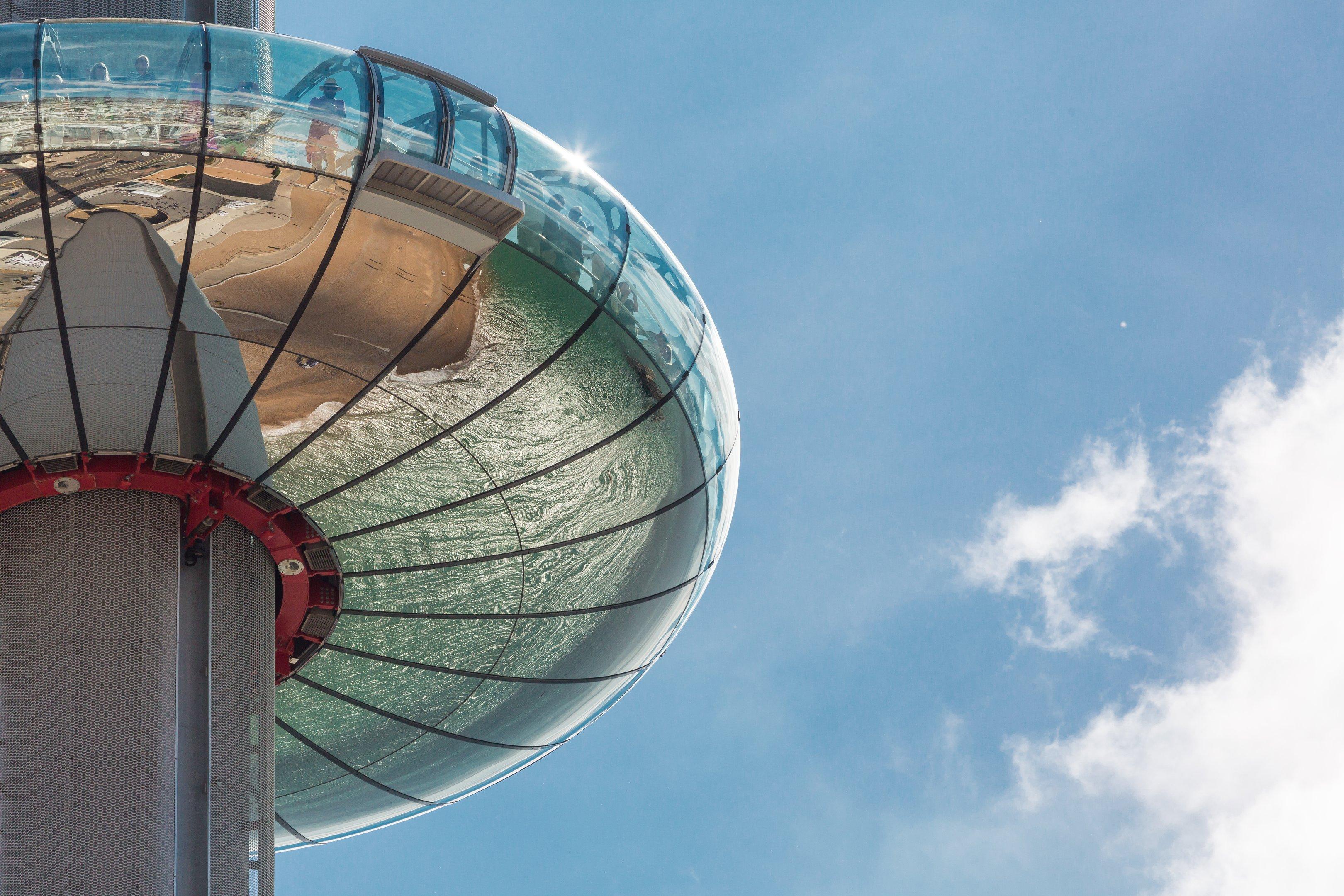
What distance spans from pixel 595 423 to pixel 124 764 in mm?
Answer: 5079

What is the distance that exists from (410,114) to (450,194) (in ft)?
2.77

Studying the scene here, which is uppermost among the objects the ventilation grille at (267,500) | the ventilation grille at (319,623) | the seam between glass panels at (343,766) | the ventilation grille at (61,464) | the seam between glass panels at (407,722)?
the ventilation grille at (267,500)

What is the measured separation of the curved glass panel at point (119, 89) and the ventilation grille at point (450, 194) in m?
1.45

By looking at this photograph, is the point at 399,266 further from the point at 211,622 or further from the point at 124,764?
the point at 124,764

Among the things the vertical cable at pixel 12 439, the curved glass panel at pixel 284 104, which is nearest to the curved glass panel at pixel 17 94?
the curved glass panel at pixel 284 104

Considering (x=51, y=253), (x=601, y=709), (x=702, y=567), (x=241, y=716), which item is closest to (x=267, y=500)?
(x=241, y=716)

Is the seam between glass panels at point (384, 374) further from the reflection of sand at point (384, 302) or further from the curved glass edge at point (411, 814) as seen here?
the curved glass edge at point (411, 814)

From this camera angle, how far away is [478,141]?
13.8 metres

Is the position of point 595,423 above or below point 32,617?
above

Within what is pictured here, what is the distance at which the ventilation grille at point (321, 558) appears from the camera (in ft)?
49.6

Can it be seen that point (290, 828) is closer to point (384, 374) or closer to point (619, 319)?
point (384, 374)

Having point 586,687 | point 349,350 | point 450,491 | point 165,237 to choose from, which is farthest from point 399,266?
point 586,687

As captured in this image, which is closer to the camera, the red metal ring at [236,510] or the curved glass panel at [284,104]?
the curved glass panel at [284,104]

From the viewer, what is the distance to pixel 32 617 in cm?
1295
